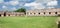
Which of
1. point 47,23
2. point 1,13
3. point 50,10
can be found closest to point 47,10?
point 50,10

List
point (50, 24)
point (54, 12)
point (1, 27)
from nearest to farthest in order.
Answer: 1. point (1, 27)
2. point (50, 24)
3. point (54, 12)

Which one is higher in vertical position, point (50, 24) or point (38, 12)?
point (50, 24)

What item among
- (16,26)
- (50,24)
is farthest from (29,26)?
(50,24)

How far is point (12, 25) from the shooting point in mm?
8766

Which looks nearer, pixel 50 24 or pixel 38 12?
pixel 50 24

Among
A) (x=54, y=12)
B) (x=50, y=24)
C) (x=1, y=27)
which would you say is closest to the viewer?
(x=1, y=27)

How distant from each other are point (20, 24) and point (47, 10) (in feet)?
53.8

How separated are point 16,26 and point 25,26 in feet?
1.89

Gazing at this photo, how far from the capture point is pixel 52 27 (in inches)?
336

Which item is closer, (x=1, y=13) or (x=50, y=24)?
(x=50, y=24)

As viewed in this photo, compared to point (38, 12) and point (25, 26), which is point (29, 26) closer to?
point (25, 26)

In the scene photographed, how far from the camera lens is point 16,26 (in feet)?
28.3

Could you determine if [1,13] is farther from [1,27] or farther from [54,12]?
[1,27]

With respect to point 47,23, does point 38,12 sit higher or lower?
lower
